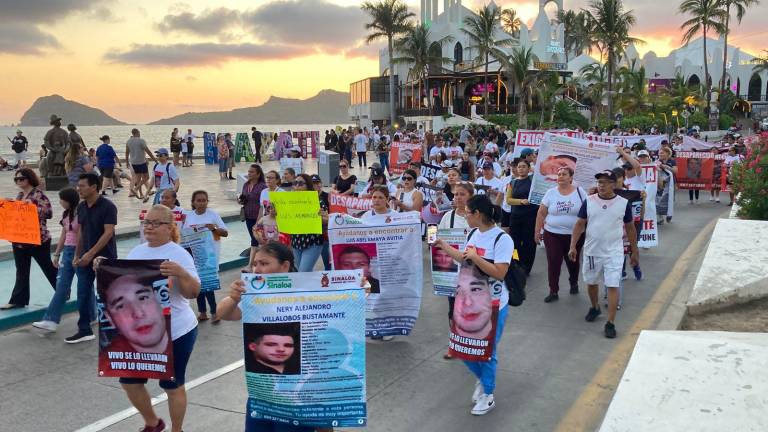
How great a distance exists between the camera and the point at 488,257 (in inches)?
202

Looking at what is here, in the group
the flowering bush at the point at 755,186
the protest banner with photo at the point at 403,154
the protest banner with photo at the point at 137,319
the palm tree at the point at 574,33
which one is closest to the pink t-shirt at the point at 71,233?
the protest banner with photo at the point at 137,319

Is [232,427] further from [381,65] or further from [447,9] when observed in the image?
[381,65]

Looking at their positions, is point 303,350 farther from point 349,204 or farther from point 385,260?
point 349,204

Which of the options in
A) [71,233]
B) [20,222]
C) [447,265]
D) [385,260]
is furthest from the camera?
[20,222]

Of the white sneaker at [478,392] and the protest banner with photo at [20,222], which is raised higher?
the protest banner with photo at [20,222]

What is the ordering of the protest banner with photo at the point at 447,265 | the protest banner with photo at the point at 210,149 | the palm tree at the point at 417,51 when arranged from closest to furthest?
the protest banner with photo at the point at 447,265 → the protest banner with photo at the point at 210,149 → the palm tree at the point at 417,51

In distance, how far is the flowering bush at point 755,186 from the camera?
10.2m

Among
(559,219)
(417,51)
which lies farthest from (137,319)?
(417,51)

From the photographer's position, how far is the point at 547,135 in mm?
10469

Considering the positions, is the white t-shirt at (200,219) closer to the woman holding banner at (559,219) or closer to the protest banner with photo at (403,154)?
the woman holding banner at (559,219)

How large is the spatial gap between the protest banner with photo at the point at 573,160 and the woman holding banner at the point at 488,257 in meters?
4.70

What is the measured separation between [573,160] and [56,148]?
1617cm

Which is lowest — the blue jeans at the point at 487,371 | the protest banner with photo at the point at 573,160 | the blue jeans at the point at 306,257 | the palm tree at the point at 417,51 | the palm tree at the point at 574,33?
the blue jeans at the point at 487,371

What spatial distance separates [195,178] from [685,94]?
5305cm
